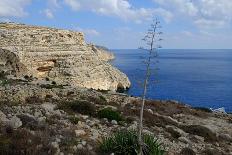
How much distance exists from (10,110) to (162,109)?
16.9 meters

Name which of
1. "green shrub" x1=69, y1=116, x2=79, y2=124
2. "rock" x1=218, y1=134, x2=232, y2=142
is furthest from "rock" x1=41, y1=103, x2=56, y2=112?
"rock" x1=218, y1=134, x2=232, y2=142

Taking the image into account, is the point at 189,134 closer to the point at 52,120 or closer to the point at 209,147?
the point at 209,147

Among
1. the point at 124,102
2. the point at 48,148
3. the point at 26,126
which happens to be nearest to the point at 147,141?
the point at 48,148

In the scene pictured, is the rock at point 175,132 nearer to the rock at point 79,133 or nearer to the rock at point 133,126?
the rock at point 133,126

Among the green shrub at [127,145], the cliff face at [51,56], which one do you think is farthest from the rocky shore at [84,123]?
the cliff face at [51,56]

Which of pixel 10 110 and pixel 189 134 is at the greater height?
pixel 10 110

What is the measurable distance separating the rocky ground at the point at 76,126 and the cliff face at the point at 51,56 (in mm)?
32409

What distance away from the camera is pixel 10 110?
21.2m

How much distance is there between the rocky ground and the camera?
15.4 m

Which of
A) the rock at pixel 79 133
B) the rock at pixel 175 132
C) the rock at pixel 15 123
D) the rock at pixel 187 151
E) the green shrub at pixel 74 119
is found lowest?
the rock at pixel 175 132

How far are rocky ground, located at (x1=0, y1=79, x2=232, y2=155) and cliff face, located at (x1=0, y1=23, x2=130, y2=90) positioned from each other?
3241 cm

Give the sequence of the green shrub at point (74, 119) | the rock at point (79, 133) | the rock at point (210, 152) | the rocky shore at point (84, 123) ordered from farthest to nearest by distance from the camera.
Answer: the rock at point (210, 152), the green shrub at point (74, 119), the rock at point (79, 133), the rocky shore at point (84, 123)

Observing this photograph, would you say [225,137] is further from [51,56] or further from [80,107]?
[51,56]

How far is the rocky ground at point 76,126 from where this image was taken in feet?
50.5
